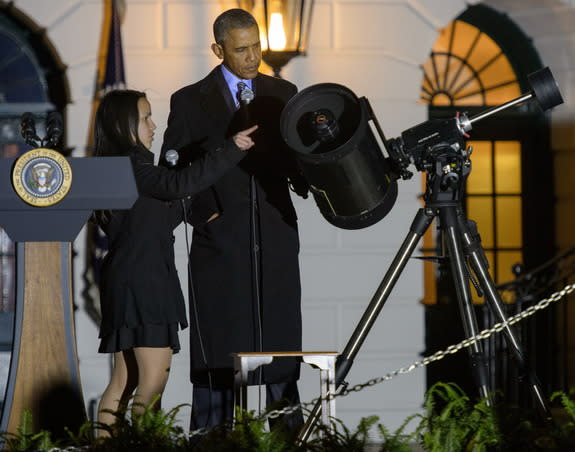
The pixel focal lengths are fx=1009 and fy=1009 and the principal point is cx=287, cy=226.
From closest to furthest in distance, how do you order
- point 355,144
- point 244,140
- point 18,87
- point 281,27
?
point 355,144 → point 244,140 → point 281,27 → point 18,87

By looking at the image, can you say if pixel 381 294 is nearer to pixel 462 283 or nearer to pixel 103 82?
pixel 462 283

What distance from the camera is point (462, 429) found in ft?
8.00

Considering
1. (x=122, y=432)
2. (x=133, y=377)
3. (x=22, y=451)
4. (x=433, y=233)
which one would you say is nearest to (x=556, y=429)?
(x=122, y=432)

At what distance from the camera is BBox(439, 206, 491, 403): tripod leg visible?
114 inches

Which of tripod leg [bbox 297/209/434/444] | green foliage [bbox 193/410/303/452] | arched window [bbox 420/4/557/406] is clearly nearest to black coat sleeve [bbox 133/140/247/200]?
tripod leg [bbox 297/209/434/444]

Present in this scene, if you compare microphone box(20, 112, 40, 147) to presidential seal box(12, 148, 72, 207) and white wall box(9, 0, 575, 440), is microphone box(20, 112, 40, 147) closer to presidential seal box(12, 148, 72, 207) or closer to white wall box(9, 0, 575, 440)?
presidential seal box(12, 148, 72, 207)

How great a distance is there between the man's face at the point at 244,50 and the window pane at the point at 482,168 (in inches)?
116

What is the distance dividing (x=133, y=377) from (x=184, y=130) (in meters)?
0.82

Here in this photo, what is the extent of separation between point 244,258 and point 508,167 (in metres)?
3.10

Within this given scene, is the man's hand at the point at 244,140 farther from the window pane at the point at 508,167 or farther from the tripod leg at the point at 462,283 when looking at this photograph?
the window pane at the point at 508,167

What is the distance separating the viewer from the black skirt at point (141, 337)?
301 centimetres

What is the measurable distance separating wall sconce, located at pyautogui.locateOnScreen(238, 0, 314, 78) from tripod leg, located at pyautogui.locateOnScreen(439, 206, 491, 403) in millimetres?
1858

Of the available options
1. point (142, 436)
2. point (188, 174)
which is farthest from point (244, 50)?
point (142, 436)

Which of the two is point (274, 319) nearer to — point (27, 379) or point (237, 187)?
point (237, 187)
